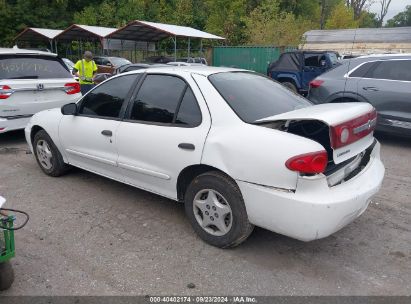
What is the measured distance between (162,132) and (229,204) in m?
→ 0.97

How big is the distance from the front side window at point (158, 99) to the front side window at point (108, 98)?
230mm

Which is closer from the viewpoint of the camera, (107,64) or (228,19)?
(107,64)

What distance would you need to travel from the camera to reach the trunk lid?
2.95 m

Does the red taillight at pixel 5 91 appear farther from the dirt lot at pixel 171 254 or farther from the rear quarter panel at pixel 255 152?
the rear quarter panel at pixel 255 152

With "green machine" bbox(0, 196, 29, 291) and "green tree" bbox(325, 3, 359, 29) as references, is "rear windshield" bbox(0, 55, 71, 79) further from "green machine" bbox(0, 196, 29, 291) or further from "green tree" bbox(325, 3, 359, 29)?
"green tree" bbox(325, 3, 359, 29)

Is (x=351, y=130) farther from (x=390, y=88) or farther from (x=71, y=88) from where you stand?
(x=71, y=88)

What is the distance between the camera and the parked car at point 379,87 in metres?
6.89

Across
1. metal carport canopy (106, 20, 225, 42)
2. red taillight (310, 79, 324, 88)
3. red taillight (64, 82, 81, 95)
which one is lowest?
red taillight (64, 82, 81, 95)

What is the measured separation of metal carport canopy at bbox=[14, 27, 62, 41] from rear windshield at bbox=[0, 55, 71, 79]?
22.3 metres

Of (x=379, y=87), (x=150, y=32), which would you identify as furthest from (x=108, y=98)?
(x=150, y=32)

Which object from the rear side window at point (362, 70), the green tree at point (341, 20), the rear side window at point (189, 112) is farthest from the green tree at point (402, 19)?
the rear side window at point (189, 112)

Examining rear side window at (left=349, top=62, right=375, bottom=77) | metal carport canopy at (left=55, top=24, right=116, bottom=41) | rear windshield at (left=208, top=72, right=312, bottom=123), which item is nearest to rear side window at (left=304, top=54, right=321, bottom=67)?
rear side window at (left=349, top=62, right=375, bottom=77)

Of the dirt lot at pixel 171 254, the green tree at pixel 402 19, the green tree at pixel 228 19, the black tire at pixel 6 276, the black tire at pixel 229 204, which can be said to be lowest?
the dirt lot at pixel 171 254

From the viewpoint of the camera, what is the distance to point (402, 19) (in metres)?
82.4
